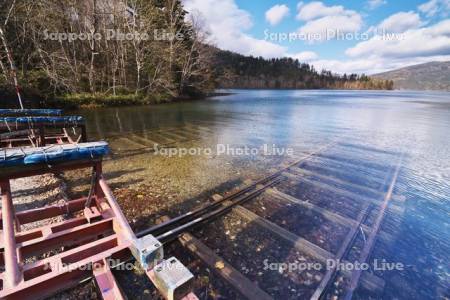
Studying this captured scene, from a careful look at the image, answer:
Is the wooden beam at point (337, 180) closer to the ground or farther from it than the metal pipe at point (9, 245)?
closer to the ground

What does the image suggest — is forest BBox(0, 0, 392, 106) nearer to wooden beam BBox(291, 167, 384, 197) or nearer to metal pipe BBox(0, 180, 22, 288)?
metal pipe BBox(0, 180, 22, 288)

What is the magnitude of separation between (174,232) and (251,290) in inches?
49.0

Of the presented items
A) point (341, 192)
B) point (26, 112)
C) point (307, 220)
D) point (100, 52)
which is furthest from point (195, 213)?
point (100, 52)

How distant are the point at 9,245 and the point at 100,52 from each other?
70.4 ft

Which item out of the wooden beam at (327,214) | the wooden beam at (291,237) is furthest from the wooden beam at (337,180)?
the wooden beam at (291,237)

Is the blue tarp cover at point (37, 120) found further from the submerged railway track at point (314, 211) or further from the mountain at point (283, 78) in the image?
the mountain at point (283, 78)

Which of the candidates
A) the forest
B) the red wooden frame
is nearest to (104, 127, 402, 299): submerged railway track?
the red wooden frame

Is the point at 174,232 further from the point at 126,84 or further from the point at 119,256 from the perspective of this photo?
the point at 126,84

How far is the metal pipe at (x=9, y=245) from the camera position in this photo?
171 centimetres

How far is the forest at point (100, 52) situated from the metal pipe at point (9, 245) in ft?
29.3

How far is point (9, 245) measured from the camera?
182 cm

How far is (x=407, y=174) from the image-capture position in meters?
5.64

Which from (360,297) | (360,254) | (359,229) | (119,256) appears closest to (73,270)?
(119,256)

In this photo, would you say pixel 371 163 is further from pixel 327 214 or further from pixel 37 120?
pixel 37 120
